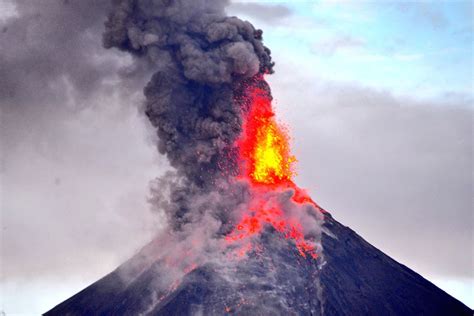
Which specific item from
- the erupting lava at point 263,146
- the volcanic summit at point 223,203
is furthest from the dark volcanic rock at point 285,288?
the erupting lava at point 263,146

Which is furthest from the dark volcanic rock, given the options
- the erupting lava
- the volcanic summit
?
the erupting lava

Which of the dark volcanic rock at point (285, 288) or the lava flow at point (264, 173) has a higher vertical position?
the lava flow at point (264, 173)

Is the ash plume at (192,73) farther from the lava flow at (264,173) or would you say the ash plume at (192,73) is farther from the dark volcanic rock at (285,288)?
the dark volcanic rock at (285,288)

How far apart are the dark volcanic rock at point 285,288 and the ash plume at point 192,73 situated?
22.9 ft

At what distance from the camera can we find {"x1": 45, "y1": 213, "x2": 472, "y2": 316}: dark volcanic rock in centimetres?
5375

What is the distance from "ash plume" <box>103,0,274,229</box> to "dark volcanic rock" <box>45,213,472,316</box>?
6990 millimetres

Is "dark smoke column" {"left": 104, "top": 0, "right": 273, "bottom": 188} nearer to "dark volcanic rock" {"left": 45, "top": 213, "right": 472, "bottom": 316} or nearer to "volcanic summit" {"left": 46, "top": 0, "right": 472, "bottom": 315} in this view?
"volcanic summit" {"left": 46, "top": 0, "right": 472, "bottom": 315}

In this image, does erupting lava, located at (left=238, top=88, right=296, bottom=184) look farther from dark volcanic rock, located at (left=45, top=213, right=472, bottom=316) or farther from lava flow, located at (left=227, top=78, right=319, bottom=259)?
dark volcanic rock, located at (left=45, top=213, right=472, bottom=316)

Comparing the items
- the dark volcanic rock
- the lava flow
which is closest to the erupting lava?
the lava flow

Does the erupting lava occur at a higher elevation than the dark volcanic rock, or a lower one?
higher

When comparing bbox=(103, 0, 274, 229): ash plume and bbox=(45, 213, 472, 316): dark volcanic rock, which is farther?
bbox=(45, 213, 472, 316): dark volcanic rock

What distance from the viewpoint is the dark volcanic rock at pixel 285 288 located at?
53.8 m

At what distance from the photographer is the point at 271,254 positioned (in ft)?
189

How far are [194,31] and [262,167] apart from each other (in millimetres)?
10906
